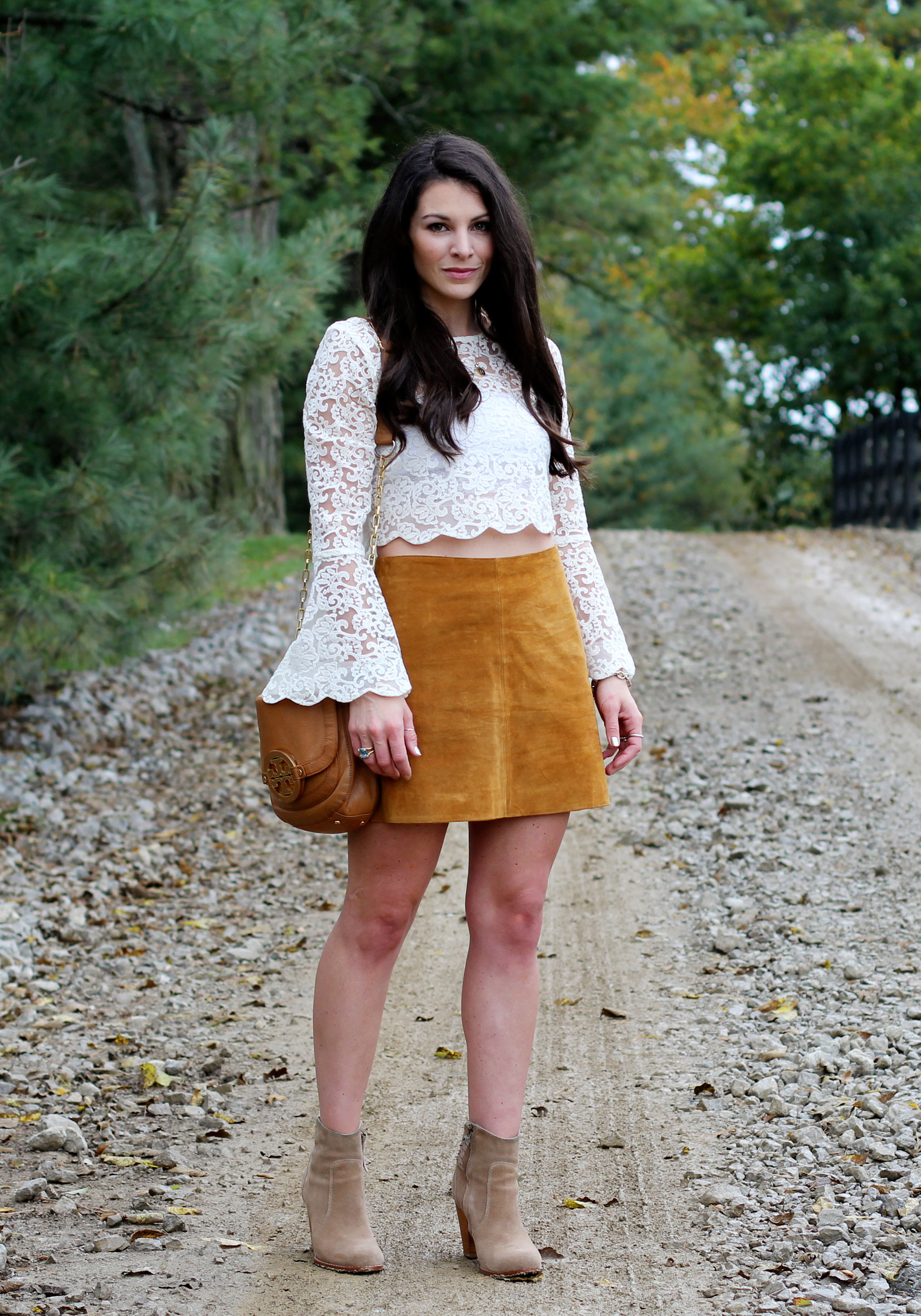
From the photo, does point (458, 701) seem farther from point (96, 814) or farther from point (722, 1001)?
point (96, 814)

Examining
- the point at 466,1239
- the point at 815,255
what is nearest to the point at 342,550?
the point at 466,1239

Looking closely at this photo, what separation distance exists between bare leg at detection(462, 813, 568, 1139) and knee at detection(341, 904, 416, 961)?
0.14 metres

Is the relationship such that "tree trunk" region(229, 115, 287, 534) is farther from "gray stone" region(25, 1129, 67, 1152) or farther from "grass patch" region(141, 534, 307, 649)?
"gray stone" region(25, 1129, 67, 1152)

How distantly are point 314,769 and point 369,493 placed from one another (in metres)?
0.53

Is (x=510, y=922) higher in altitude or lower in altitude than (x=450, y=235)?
A: lower

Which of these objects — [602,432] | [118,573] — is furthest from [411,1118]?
[602,432]

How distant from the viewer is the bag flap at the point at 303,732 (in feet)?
7.70

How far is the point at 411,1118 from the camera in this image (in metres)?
3.40

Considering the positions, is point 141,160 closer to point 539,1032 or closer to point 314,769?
point 539,1032

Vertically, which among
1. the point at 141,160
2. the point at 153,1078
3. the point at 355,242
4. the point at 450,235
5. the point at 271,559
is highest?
the point at 141,160

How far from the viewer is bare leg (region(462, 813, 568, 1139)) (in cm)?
252

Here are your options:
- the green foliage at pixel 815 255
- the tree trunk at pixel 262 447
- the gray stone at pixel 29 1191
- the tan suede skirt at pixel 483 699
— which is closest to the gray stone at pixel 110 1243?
the gray stone at pixel 29 1191

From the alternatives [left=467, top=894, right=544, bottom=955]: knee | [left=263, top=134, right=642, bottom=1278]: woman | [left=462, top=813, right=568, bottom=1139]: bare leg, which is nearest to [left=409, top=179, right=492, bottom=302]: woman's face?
[left=263, top=134, right=642, bottom=1278]: woman

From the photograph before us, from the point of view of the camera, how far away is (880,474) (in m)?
16.6
